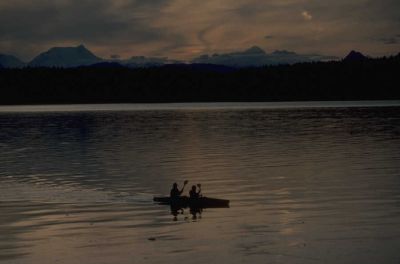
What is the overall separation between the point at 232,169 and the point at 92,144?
3371 cm

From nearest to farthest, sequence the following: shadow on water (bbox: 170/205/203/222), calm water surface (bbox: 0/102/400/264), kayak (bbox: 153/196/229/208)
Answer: calm water surface (bbox: 0/102/400/264), shadow on water (bbox: 170/205/203/222), kayak (bbox: 153/196/229/208)

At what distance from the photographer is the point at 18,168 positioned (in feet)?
200

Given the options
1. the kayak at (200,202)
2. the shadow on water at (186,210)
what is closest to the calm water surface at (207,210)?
the shadow on water at (186,210)

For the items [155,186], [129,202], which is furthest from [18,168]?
[129,202]

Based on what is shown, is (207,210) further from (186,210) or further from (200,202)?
(186,210)

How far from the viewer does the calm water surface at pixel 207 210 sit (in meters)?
28.8

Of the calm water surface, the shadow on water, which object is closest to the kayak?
the shadow on water

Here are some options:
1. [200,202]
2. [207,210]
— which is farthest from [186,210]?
[207,210]

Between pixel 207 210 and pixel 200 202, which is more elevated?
pixel 200 202

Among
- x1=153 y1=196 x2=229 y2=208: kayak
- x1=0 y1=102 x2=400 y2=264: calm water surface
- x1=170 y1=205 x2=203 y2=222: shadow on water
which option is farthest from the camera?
x1=153 y1=196 x2=229 y2=208: kayak

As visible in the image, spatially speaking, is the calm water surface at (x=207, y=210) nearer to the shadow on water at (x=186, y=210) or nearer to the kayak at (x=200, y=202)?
the shadow on water at (x=186, y=210)

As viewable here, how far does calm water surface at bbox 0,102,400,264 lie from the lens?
28844 millimetres

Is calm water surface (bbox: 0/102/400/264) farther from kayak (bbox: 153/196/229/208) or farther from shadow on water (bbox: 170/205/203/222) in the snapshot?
kayak (bbox: 153/196/229/208)

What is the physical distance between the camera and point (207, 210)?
38000 millimetres
